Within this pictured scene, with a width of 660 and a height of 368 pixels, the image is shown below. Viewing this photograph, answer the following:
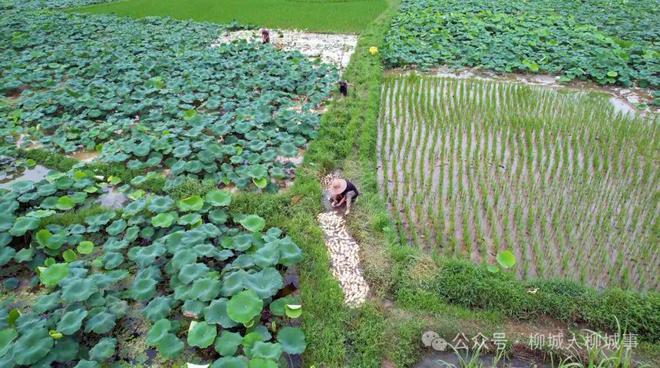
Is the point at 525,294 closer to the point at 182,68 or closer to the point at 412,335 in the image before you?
the point at 412,335

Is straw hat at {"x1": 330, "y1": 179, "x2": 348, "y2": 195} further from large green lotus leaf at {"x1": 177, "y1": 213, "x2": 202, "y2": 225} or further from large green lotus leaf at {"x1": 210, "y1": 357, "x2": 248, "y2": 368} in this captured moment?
large green lotus leaf at {"x1": 210, "y1": 357, "x2": 248, "y2": 368}

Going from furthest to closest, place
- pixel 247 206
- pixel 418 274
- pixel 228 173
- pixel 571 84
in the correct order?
pixel 571 84 < pixel 228 173 < pixel 247 206 < pixel 418 274

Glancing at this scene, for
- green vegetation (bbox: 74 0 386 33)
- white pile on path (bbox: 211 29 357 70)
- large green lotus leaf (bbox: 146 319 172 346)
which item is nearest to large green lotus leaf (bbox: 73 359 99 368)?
large green lotus leaf (bbox: 146 319 172 346)

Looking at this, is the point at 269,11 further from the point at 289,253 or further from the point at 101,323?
the point at 101,323

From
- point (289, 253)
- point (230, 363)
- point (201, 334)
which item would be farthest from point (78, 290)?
point (289, 253)

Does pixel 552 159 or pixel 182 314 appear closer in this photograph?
pixel 182 314

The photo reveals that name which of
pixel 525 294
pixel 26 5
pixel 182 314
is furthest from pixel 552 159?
pixel 26 5

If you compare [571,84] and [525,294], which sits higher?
[571,84]
